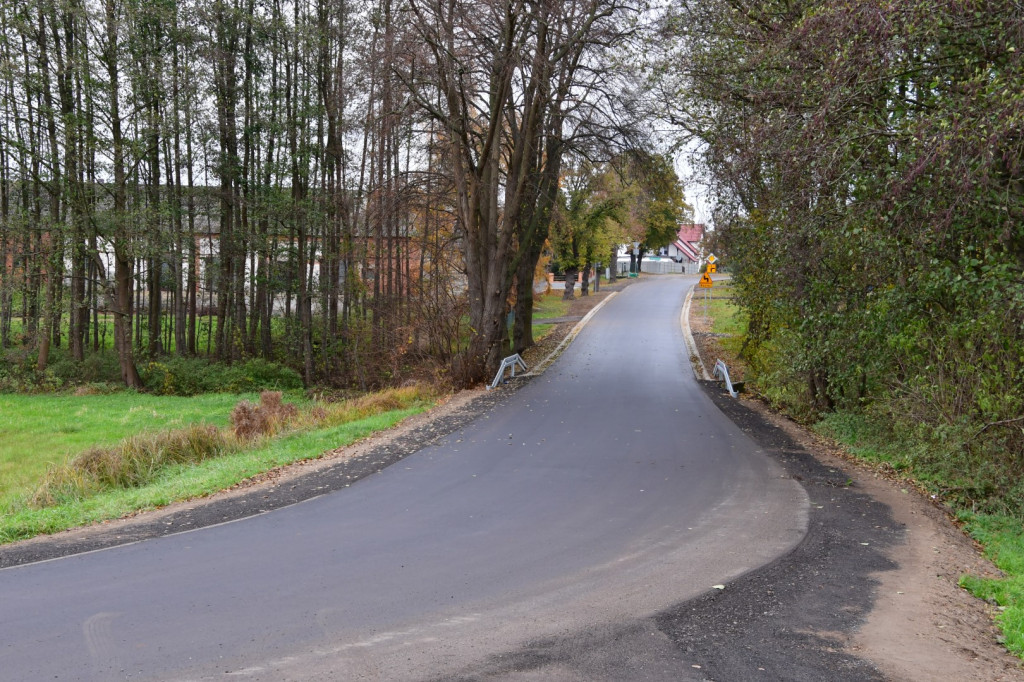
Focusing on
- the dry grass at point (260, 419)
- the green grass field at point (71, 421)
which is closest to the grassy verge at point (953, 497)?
the dry grass at point (260, 419)

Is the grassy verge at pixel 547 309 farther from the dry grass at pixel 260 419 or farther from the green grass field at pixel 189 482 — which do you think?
the green grass field at pixel 189 482

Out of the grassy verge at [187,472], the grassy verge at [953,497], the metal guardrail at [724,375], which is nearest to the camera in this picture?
the grassy verge at [953,497]

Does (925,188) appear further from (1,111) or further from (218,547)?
(1,111)

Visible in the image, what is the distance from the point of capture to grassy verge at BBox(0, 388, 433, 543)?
1013 cm

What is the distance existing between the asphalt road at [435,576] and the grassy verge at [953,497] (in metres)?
1.80

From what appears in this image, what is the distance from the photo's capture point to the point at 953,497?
10.6 m

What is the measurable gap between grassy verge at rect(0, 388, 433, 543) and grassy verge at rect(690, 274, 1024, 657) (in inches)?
346

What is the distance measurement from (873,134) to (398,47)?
549 inches

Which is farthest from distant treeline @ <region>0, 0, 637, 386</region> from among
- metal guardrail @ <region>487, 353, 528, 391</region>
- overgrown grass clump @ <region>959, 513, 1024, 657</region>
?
overgrown grass clump @ <region>959, 513, 1024, 657</region>

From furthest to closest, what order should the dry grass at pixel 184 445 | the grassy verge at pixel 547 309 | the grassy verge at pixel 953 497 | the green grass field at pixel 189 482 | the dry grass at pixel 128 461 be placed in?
1. the grassy verge at pixel 547 309
2. the dry grass at pixel 184 445
3. the dry grass at pixel 128 461
4. the green grass field at pixel 189 482
5. the grassy verge at pixel 953 497

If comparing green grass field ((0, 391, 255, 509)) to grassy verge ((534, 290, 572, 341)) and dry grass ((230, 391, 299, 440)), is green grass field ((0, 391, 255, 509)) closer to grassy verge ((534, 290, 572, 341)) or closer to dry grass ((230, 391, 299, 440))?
dry grass ((230, 391, 299, 440))

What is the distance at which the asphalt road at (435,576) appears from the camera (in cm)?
557

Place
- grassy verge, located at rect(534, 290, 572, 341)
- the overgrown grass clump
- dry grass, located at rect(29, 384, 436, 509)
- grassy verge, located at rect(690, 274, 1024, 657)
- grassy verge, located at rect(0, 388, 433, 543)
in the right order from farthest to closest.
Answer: grassy verge, located at rect(534, 290, 572, 341) < dry grass, located at rect(29, 384, 436, 509) < grassy verge, located at rect(0, 388, 433, 543) < grassy verge, located at rect(690, 274, 1024, 657) < the overgrown grass clump

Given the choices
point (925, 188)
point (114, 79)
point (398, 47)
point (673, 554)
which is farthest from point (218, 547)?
point (114, 79)
